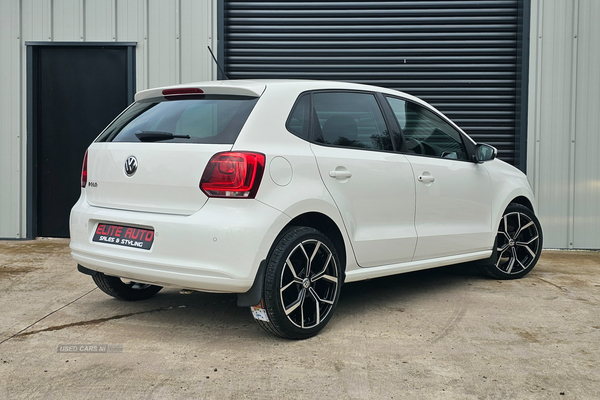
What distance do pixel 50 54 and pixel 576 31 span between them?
6.84 metres

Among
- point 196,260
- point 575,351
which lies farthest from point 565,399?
point 196,260

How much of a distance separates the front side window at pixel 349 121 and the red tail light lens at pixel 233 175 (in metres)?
0.64

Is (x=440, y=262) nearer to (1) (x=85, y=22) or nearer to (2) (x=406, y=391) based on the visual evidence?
(2) (x=406, y=391)

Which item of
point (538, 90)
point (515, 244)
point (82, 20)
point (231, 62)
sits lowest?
point (515, 244)

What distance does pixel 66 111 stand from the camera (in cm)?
835

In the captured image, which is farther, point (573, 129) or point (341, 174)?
point (573, 129)

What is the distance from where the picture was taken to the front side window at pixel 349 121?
4156 millimetres

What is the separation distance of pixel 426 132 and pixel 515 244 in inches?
63.3

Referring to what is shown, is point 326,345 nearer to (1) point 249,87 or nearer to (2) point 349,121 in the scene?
(2) point 349,121

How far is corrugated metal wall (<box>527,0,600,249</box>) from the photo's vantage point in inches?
314

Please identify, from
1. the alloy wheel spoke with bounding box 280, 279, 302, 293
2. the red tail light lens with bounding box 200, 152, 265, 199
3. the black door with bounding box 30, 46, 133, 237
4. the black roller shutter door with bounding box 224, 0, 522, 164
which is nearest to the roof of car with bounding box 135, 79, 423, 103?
the red tail light lens with bounding box 200, 152, 265, 199

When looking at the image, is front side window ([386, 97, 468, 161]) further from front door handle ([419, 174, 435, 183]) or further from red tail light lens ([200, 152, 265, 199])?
red tail light lens ([200, 152, 265, 199])

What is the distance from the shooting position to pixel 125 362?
342cm

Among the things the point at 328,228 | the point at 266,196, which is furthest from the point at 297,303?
the point at 266,196
